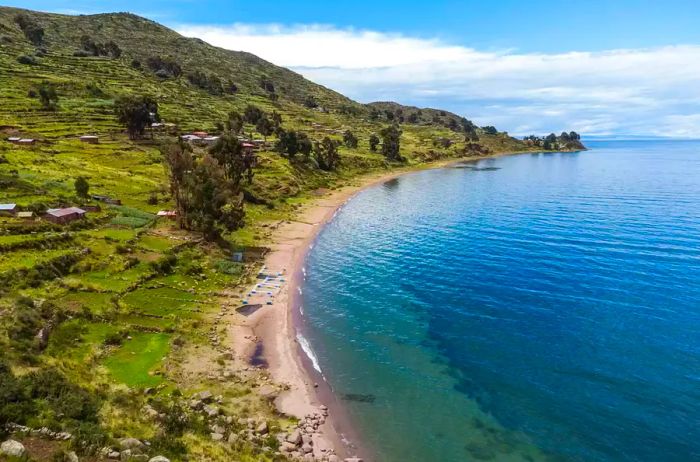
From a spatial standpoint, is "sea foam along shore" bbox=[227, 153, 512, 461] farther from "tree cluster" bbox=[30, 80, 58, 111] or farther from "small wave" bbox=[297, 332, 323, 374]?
A: "tree cluster" bbox=[30, 80, 58, 111]

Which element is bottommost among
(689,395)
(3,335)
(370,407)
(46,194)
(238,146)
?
(370,407)

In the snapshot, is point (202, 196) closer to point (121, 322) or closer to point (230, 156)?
point (121, 322)

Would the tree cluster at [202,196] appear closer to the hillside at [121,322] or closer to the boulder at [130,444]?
the hillside at [121,322]

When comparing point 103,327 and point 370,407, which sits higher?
point 103,327

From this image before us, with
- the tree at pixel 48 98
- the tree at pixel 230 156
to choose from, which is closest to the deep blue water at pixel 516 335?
the tree at pixel 230 156

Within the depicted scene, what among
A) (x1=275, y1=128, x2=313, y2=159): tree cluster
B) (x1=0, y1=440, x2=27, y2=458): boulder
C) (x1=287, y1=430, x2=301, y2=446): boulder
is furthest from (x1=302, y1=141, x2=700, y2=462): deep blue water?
(x1=275, y1=128, x2=313, y2=159): tree cluster

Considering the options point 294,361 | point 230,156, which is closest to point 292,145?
point 230,156

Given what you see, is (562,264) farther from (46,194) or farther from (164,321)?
(46,194)

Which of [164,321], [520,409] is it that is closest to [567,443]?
[520,409]
